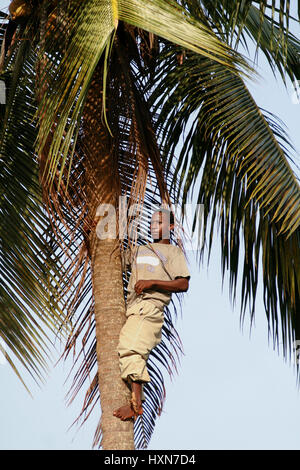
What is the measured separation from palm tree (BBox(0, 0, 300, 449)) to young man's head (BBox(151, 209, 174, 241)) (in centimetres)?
12

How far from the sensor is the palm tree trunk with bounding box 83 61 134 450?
550 centimetres

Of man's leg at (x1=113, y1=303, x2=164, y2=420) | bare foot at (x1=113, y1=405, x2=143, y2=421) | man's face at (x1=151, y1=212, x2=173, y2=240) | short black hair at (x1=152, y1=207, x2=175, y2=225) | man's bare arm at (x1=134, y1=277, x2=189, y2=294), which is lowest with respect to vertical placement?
bare foot at (x1=113, y1=405, x2=143, y2=421)

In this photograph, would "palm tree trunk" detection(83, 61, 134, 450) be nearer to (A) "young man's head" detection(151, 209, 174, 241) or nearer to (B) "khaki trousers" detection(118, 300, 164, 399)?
(B) "khaki trousers" detection(118, 300, 164, 399)

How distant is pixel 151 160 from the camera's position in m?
6.41

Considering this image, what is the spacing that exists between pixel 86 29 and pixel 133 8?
37 cm

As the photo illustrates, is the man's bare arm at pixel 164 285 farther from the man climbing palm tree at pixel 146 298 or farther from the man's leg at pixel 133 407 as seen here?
the man's leg at pixel 133 407

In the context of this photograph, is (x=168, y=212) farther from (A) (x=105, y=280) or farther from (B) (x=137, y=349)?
(B) (x=137, y=349)

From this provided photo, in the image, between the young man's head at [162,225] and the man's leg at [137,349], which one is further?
the young man's head at [162,225]

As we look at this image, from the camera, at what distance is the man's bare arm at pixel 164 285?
584 cm

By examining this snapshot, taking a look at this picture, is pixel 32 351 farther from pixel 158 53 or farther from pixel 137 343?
pixel 158 53

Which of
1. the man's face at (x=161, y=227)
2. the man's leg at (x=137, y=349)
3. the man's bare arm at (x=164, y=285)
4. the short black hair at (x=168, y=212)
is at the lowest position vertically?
the man's leg at (x=137, y=349)

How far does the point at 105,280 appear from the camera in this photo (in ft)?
19.5

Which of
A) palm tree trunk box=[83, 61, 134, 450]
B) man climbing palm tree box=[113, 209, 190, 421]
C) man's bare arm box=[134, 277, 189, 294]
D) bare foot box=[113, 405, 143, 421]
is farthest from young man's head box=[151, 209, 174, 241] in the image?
bare foot box=[113, 405, 143, 421]

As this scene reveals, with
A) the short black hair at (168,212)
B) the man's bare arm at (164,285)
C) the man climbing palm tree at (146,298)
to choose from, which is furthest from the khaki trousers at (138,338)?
the short black hair at (168,212)
